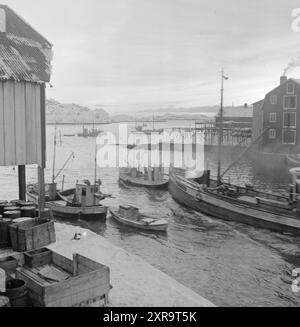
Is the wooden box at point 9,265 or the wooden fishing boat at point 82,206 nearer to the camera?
the wooden box at point 9,265

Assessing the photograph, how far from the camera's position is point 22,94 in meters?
15.0

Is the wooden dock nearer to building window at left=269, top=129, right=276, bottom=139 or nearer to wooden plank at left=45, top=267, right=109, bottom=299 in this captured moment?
wooden plank at left=45, top=267, right=109, bottom=299

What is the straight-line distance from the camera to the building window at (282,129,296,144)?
70438 mm

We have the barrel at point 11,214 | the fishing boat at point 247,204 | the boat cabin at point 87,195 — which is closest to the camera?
the barrel at point 11,214

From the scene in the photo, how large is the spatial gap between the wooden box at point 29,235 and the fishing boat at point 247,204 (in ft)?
67.7

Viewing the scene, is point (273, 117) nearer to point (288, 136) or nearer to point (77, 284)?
point (288, 136)

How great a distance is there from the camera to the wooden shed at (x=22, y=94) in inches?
576

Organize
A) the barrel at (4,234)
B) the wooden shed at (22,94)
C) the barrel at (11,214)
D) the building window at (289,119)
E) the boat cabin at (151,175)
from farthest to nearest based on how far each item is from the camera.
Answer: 1. the building window at (289,119)
2. the boat cabin at (151,175)
3. the barrel at (11,214)
4. the barrel at (4,234)
5. the wooden shed at (22,94)

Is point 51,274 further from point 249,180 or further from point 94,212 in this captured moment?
point 249,180

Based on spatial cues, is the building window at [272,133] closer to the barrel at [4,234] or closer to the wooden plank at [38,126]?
the wooden plank at [38,126]

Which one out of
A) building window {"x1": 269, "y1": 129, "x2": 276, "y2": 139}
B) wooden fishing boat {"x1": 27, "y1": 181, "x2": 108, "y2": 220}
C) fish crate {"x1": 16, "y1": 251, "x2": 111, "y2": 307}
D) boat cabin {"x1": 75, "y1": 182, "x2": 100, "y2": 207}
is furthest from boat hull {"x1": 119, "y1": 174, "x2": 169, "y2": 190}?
fish crate {"x1": 16, "y1": 251, "x2": 111, "y2": 307}

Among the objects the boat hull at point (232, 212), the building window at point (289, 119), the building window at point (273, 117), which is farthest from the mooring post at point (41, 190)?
the building window at point (273, 117)
